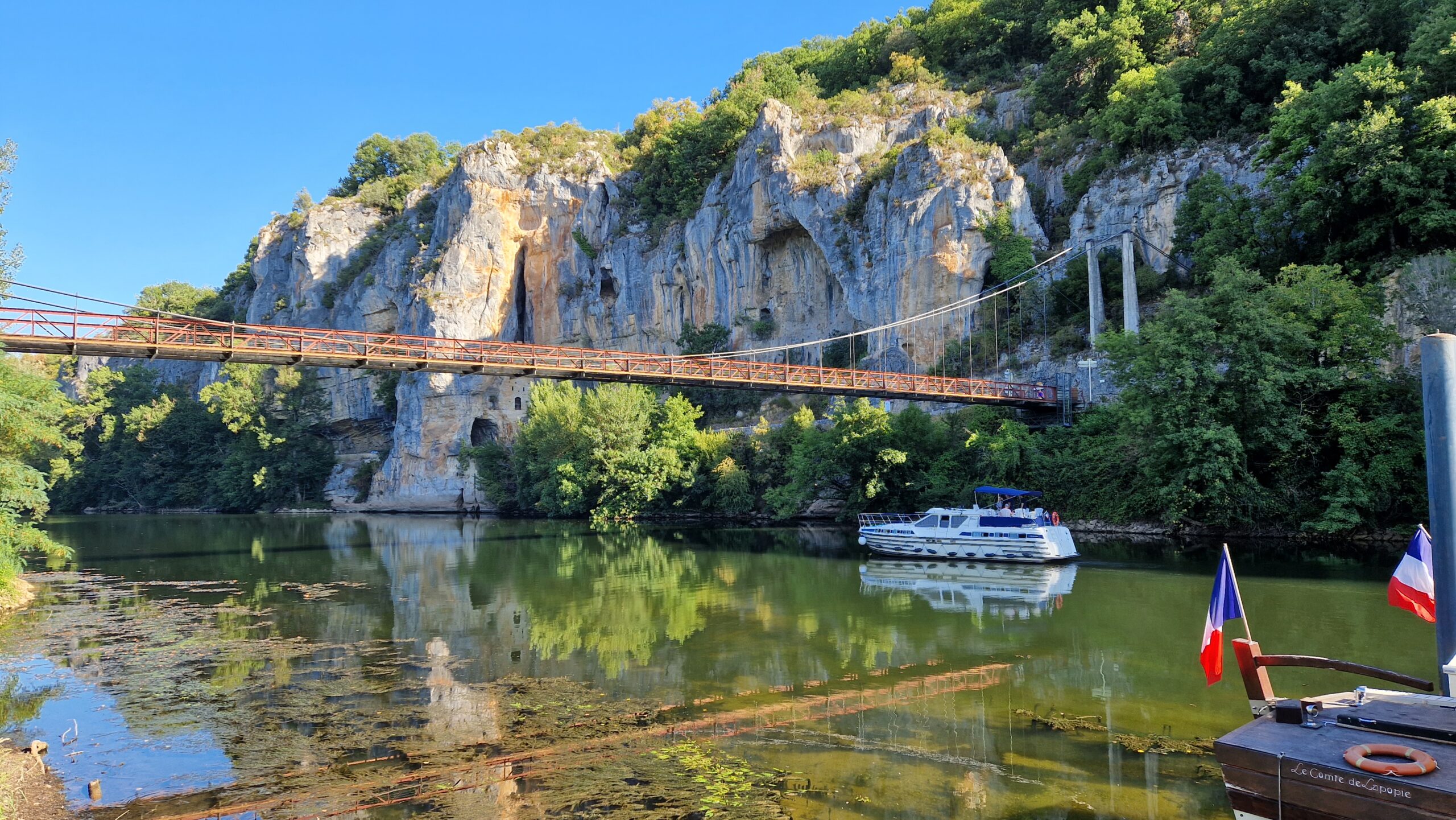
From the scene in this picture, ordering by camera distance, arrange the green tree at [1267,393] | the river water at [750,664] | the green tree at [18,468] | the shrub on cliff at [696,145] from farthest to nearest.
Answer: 1. the shrub on cliff at [696,145]
2. the green tree at [1267,393]
3. the green tree at [18,468]
4. the river water at [750,664]

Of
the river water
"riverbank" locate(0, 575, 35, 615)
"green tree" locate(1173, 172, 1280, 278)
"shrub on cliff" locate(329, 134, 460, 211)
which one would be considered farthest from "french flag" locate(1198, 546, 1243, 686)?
"shrub on cliff" locate(329, 134, 460, 211)

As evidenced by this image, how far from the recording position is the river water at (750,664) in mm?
7516

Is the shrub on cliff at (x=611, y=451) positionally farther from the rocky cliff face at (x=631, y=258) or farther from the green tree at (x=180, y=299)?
the green tree at (x=180, y=299)

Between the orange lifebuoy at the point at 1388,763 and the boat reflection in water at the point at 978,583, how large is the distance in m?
10.8

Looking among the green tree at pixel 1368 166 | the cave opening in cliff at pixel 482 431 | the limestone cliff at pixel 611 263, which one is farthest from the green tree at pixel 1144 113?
the cave opening in cliff at pixel 482 431

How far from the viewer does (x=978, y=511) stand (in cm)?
2414

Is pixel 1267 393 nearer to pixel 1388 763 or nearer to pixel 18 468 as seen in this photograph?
pixel 1388 763

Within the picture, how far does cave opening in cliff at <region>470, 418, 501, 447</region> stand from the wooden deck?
5297cm

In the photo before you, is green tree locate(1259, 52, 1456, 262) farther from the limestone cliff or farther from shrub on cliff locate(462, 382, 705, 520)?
shrub on cliff locate(462, 382, 705, 520)

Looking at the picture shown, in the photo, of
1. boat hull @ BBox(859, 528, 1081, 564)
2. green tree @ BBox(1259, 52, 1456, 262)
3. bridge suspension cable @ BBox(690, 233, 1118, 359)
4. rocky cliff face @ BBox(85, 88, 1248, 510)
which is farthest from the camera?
rocky cliff face @ BBox(85, 88, 1248, 510)

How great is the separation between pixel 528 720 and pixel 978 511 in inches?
689

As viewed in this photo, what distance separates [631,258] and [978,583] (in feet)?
129

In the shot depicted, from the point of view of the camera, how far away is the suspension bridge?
741 inches

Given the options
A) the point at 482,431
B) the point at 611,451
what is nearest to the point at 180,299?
the point at 482,431
